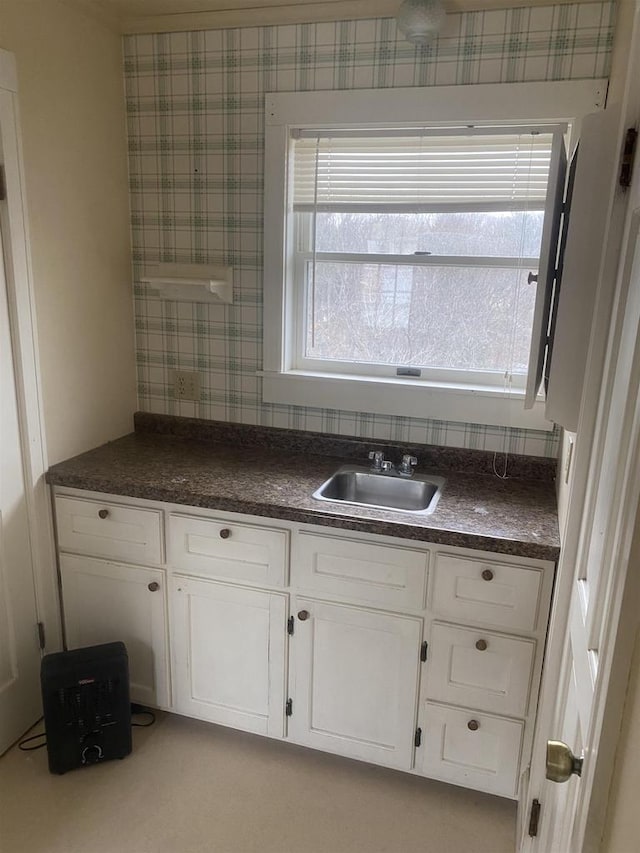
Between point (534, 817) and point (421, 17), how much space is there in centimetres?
224

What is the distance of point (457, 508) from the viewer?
1952 millimetres

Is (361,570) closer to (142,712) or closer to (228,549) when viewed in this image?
(228,549)

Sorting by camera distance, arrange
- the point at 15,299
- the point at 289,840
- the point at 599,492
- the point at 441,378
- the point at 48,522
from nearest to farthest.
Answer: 1. the point at 599,492
2. the point at 289,840
3. the point at 15,299
4. the point at 48,522
5. the point at 441,378

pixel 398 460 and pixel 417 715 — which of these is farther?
pixel 398 460

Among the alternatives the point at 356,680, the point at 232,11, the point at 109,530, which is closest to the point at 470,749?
the point at 356,680

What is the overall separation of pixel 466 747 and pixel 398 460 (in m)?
0.98

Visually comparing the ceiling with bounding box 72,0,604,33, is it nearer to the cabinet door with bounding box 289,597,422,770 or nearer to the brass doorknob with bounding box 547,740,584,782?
the cabinet door with bounding box 289,597,422,770

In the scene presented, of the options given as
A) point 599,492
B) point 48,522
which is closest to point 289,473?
point 48,522

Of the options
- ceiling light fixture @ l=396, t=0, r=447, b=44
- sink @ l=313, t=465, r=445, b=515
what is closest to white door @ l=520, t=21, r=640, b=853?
sink @ l=313, t=465, r=445, b=515

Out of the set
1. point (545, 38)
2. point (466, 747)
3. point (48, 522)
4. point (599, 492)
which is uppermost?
point (545, 38)

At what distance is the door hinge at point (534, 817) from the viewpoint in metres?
1.53

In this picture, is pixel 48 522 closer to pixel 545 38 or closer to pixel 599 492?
pixel 599 492

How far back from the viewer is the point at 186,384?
2.58 m

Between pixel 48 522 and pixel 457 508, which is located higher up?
pixel 457 508
